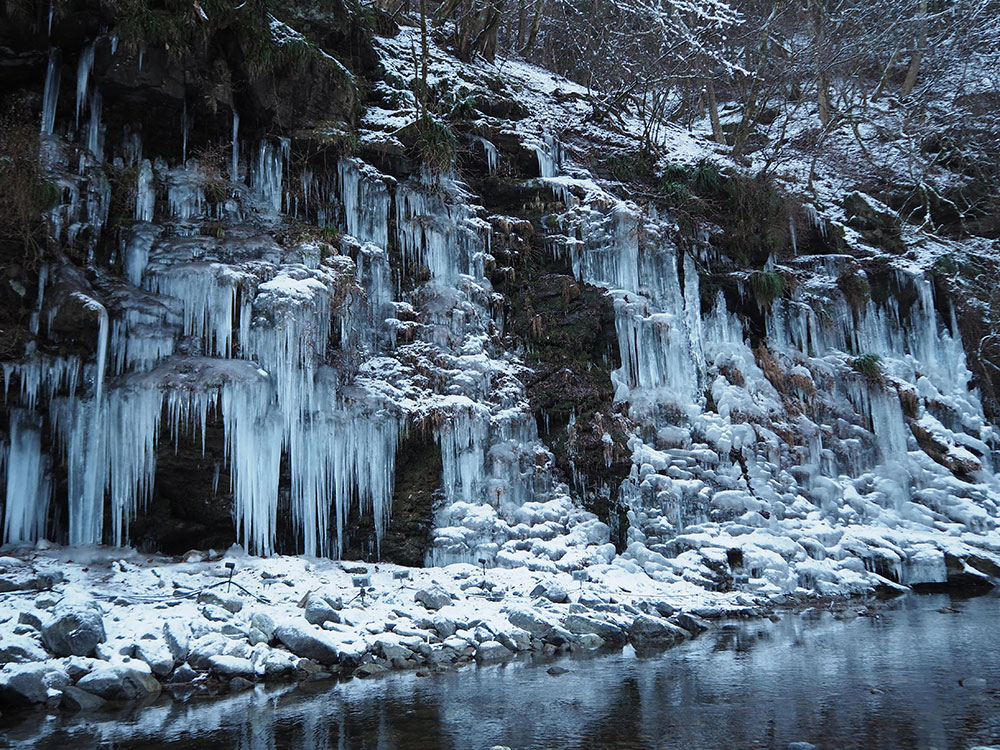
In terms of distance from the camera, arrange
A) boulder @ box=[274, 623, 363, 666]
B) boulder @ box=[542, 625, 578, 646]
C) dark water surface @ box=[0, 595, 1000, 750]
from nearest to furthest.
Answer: dark water surface @ box=[0, 595, 1000, 750], boulder @ box=[274, 623, 363, 666], boulder @ box=[542, 625, 578, 646]

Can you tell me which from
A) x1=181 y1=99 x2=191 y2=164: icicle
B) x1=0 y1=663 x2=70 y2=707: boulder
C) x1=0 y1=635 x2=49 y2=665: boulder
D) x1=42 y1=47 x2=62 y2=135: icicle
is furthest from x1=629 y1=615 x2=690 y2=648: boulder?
x1=42 y1=47 x2=62 y2=135: icicle

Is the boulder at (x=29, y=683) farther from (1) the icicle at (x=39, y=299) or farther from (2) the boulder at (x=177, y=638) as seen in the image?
(1) the icicle at (x=39, y=299)

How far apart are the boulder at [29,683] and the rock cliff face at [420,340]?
3321 millimetres

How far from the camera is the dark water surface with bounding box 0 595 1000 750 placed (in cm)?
404

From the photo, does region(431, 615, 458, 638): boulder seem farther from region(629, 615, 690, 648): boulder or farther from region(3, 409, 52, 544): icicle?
region(3, 409, 52, 544): icicle

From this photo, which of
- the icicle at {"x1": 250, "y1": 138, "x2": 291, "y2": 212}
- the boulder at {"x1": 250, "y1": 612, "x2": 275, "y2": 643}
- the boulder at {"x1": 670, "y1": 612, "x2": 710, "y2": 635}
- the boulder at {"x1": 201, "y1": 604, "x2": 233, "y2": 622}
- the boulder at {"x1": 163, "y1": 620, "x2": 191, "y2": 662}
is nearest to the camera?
the boulder at {"x1": 163, "y1": 620, "x2": 191, "y2": 662}

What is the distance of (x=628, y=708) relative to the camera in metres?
4.70

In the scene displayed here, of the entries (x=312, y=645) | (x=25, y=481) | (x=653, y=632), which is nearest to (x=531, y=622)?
(x=653, y=632)

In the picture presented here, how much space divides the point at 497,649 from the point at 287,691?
2184 mm

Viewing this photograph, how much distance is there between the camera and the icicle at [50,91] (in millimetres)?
9570

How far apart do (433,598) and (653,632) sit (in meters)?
2.55

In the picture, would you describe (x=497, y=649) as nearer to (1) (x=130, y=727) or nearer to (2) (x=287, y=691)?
(2) (x=287, y=691)

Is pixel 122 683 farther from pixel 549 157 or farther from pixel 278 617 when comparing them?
pixel 549 157

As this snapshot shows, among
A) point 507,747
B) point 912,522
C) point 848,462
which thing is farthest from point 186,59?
point 912,522
